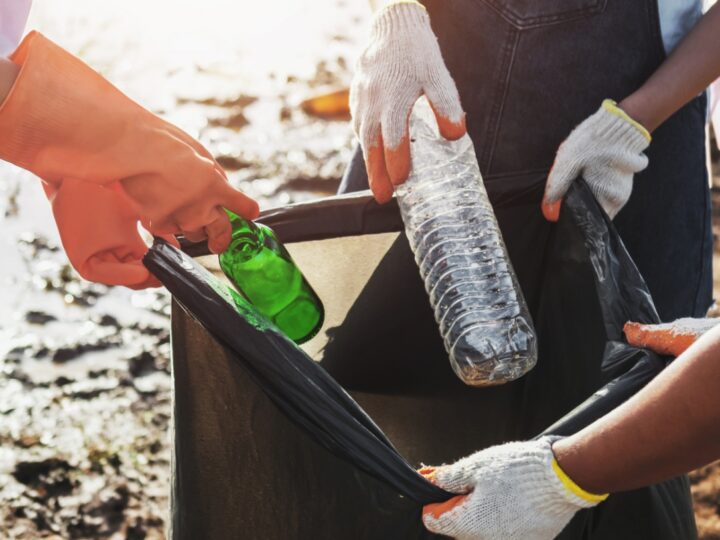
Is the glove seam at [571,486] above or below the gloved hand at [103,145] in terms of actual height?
below

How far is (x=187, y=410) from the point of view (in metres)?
1.33

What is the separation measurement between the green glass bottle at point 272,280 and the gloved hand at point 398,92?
22cm

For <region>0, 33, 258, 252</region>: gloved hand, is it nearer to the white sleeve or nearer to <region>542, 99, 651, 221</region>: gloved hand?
the white sleeve

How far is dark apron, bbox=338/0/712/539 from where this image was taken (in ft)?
5.19

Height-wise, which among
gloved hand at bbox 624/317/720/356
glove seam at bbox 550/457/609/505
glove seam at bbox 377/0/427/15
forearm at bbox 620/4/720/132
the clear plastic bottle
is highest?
glove seam at bbox 377/0/427/15

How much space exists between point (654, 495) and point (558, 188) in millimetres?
565

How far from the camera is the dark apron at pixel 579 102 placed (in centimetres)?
158

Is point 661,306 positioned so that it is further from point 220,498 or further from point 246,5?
point 246,5

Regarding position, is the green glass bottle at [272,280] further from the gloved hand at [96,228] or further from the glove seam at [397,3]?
the glove seam at [397,3]

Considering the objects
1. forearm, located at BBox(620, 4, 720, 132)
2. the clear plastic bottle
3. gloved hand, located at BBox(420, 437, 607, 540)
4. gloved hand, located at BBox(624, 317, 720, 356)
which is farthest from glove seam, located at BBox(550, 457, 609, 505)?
forearm, located at BBox(620, 4, 720, 132)

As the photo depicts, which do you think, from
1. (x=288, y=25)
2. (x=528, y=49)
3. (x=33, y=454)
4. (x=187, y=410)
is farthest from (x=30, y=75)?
(x=288, y=25)

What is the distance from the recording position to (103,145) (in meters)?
1.39

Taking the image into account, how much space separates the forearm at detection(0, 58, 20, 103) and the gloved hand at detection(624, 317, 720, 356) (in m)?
0.99

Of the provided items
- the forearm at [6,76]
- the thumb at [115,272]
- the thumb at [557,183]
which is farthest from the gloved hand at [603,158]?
the forearm at [6,76]
